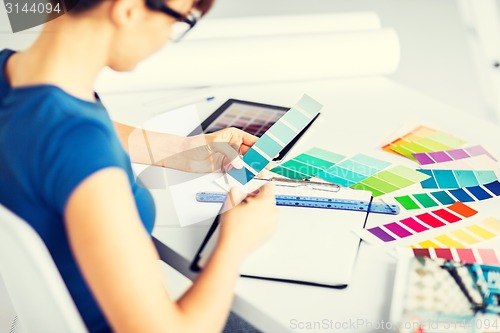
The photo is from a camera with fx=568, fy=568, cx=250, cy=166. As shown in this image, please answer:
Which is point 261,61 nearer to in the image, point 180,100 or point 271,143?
point 180,100

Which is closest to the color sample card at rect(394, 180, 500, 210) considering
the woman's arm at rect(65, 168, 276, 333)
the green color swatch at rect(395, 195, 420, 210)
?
the green color swatch at rect(395, 195, 420, 210)

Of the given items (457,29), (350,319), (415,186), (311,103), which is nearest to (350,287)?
(350,319)

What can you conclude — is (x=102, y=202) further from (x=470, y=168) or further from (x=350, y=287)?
(x=470, y=168)

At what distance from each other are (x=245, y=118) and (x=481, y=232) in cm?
59

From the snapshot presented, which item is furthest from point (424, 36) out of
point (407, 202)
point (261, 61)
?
point (407, 202)

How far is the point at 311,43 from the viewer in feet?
5.11

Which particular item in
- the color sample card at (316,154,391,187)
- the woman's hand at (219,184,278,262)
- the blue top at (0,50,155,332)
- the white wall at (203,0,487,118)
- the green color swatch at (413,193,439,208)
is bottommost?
the white wall at (203,0,487,118)

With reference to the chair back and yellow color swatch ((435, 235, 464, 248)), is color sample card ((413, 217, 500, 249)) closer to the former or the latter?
yellow color swatch ((435, 235, 464, 248))

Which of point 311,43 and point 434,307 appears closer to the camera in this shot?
point 434,307

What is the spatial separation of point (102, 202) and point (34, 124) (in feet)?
0.44

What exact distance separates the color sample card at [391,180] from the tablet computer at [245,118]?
0.65ft

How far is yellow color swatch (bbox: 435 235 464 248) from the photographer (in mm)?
916

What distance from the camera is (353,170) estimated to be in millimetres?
1115

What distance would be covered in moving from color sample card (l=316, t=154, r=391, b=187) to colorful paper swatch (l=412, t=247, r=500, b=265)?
0.72 ft
